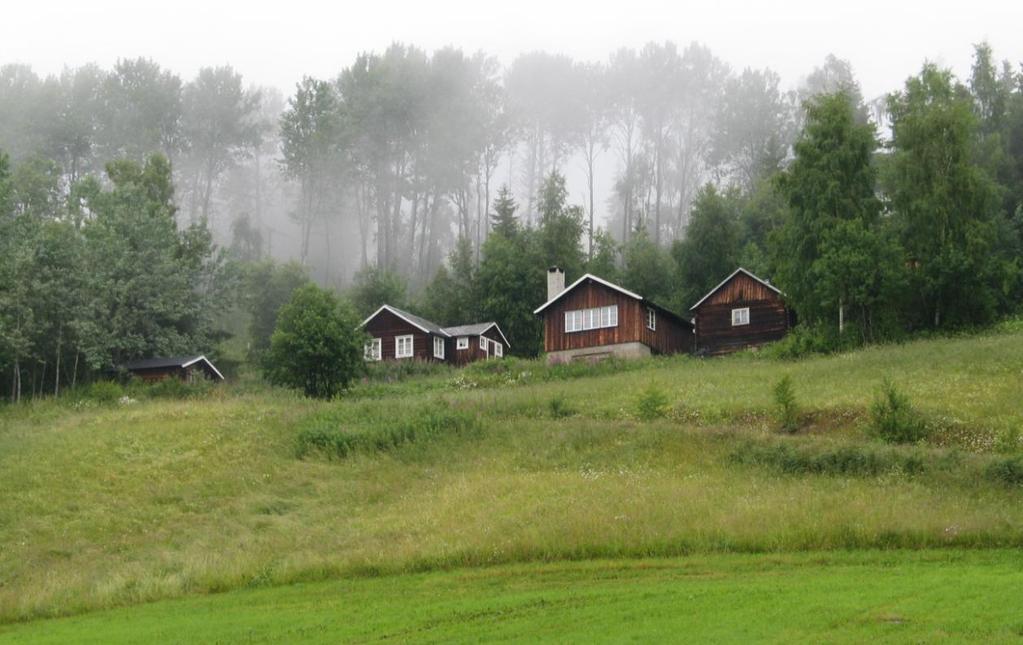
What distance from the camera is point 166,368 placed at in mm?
64688

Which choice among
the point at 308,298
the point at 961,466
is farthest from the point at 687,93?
the point at 961,466

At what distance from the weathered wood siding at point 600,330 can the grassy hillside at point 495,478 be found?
40.6 feet

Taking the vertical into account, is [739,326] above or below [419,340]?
above

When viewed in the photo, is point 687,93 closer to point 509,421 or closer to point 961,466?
point 509,421

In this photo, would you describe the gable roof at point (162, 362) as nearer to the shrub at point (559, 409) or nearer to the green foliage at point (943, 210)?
the shrub at point (559, 409)

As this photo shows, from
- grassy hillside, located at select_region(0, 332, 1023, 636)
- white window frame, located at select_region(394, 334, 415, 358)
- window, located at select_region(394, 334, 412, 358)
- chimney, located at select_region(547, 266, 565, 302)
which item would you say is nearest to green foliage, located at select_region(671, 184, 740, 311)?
chimney, located at select_region(547, 266, 565, 302)

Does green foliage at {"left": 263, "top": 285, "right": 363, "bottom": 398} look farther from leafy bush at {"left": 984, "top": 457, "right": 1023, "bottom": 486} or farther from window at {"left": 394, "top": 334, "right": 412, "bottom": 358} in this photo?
leafy bush at {"left": 984, "top": 457, "right": 1023, "bottom": 486}

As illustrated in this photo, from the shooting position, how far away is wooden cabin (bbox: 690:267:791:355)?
65.8m

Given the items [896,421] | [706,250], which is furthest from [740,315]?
[896,421]

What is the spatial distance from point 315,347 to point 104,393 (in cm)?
1139

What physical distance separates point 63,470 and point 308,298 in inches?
746

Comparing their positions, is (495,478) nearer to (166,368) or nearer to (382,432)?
(382,432)

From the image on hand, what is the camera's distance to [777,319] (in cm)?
6575

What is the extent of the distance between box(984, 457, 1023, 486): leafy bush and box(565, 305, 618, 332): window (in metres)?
35.8
